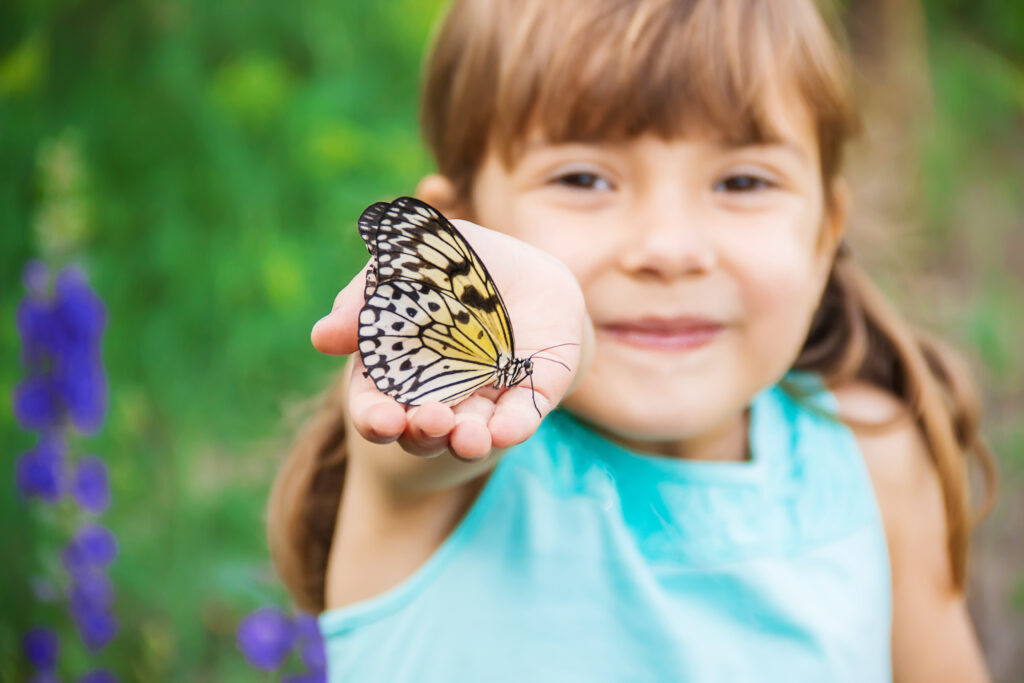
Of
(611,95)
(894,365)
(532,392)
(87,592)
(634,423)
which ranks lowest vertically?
(87,592)

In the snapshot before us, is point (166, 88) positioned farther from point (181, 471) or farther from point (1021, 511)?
point (1021, 511)

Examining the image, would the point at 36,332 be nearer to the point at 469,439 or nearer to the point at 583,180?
the point at 583,180

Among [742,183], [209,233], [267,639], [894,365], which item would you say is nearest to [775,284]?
[742,183]

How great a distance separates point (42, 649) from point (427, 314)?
1.69 metres

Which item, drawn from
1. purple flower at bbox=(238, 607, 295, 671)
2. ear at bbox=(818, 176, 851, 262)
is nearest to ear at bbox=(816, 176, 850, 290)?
ear at bbox=(818, 176, 851, 262)

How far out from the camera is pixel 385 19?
121 inches

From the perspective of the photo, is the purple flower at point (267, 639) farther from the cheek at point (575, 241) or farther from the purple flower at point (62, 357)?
the cheek at point (575, 241)

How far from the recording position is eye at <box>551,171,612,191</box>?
147 cm

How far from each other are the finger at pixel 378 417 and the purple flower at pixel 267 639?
1.37 m

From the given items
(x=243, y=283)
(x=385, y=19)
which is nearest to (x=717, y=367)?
(x=243, y=283)

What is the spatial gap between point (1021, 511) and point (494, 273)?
2739mm

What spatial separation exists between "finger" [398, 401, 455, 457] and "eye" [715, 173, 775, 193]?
78cm

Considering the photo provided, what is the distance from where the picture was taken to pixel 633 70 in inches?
57.5

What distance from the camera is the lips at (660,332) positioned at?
1.45 meters
